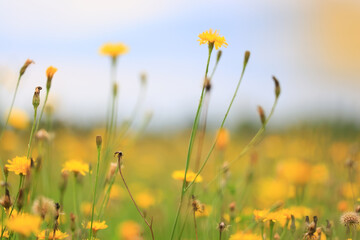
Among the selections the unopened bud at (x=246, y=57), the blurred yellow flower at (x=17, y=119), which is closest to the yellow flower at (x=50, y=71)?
the unopened bud at (x=246, y=57)

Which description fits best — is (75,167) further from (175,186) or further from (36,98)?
(175,186)

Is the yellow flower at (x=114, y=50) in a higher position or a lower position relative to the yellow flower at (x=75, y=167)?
higher

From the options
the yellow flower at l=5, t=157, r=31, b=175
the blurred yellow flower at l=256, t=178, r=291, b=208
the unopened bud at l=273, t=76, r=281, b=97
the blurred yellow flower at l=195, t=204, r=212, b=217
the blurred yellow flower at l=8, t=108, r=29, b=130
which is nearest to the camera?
the yellow flower at l=5, t=157, r=31, b=175

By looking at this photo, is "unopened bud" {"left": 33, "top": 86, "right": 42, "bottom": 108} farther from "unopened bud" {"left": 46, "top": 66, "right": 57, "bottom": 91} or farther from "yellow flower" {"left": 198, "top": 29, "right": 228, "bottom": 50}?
"yellow flower" {"left": 198, "top": 29, "right": 228, "bottom": 50}

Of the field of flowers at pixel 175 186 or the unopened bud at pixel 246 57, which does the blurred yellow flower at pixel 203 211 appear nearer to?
the field of flowers at pixel 175 186

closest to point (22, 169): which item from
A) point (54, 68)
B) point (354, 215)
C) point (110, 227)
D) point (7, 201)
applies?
point (7, 201)

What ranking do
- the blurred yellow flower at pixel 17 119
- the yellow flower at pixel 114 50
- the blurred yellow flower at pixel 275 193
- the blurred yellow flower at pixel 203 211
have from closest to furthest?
the blurred yellow flower at pixel 203 211 < the yellow flower at pixel 114 50 < the blurred yellow flower at pixel 17 119 < the blurred yellow flower at pixel 275 193

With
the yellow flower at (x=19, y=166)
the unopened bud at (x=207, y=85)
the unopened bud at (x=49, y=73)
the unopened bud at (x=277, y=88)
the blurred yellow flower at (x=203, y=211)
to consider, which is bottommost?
A: the blurred yellow flower at (x=203, y=211)

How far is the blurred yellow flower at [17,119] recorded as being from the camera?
2.38 metres

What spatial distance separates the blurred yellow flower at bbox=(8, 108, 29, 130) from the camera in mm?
2381

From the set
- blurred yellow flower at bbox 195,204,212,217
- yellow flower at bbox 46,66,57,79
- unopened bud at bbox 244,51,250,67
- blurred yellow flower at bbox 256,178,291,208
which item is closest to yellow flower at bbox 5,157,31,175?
yellow flower at bbox 46,66,57,79

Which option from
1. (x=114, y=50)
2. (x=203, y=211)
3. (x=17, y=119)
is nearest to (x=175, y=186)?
(x=17, y=119)

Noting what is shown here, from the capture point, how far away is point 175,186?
4.11 m

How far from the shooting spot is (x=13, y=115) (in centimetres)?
243
